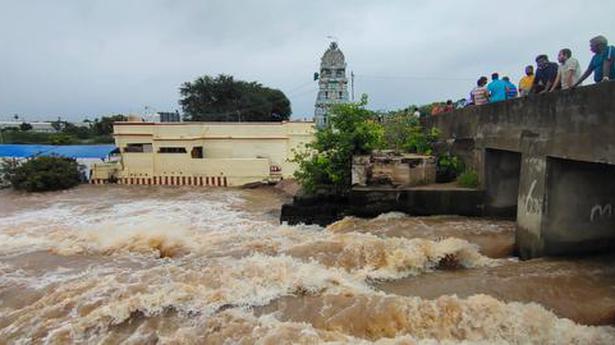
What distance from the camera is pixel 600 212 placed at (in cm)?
757

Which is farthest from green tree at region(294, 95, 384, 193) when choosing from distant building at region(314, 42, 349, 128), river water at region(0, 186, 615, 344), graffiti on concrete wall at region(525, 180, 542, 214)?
distant building at region(314, 42, 349, 128)

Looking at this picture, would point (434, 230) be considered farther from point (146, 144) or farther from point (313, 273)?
point (146, 144)

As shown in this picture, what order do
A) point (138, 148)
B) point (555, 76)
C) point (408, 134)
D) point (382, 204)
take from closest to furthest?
1. point (555, 76)
2. point (382, 204)
3. point (408, 134)
4. point (138, 148)

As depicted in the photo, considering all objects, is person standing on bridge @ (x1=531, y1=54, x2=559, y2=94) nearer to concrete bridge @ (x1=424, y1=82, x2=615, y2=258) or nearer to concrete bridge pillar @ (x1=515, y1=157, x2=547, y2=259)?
concrete bridge @ (x1=424, y1=82, x2=615, y2=258)

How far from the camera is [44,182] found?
24.2 meters

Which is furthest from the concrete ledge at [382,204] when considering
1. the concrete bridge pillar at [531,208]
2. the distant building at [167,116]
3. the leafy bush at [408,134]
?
the distant building at [167,116]

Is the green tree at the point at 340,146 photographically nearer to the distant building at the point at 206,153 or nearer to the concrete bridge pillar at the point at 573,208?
the concrete bridge pillar at the point at 573,208

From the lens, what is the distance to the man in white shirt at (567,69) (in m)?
8.00

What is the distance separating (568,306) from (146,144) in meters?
25.8

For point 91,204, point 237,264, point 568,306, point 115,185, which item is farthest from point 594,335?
point 115,185

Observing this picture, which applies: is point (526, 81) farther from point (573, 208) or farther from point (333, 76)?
point (333, 76)

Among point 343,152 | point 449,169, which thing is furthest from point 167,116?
point 449,169

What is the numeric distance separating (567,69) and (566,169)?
6.51 feet

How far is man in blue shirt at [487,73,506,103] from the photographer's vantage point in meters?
11.8
